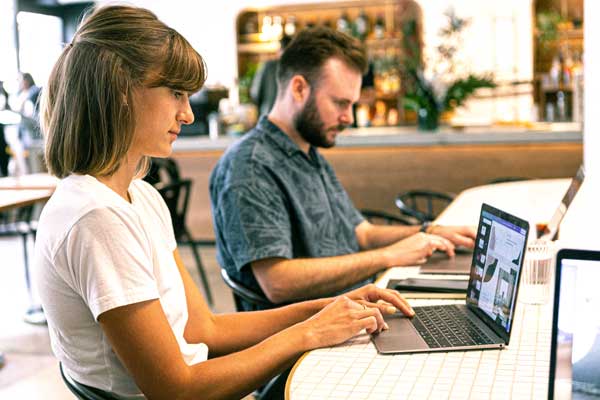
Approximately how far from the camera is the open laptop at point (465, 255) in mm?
1838

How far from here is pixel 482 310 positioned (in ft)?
5.23

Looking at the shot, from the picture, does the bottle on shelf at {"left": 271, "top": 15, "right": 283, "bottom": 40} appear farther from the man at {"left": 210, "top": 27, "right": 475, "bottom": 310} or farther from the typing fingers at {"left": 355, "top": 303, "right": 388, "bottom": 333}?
the typing fingers at {"left": 355, "top": 303, "right": 388, "bottom": 333}

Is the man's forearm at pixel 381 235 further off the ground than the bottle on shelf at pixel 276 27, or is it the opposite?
the bottle on shelf at pixel 276 27

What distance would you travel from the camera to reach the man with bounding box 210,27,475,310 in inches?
87.0

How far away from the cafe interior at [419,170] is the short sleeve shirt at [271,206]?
183 mm

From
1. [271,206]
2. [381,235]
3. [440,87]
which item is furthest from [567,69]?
[271,206]

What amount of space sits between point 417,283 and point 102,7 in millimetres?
1027

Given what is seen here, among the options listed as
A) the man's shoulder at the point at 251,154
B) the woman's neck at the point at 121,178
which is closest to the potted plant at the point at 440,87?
the man's shoulder at the point at 251,154

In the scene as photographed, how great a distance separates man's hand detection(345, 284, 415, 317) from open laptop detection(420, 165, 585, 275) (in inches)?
16.9

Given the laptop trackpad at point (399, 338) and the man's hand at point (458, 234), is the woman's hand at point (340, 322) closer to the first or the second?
the laptop trackpad at point (399, 338)

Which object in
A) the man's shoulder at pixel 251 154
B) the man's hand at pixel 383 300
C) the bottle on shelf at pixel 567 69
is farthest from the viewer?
the bottle on shelf at pixel 567 69

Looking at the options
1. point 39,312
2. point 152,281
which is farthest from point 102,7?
point 39,312

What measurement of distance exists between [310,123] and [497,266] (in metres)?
1.15

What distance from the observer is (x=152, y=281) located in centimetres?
136
